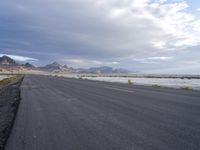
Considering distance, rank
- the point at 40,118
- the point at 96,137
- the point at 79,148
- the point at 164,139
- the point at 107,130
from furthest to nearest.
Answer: the point at 40,118 → the point at 107,130 → the point at 96,137 → the point at 164,139 → the point at 79,148

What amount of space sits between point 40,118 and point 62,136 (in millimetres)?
3080

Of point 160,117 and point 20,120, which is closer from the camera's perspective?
point 160,117

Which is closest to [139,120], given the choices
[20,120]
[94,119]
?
[94,119]

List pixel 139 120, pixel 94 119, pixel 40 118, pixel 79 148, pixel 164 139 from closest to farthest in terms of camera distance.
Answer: pixel 79 148 < pixel 164 139 < pixel 139 120 < pixel 94 119 < pixel 40 118

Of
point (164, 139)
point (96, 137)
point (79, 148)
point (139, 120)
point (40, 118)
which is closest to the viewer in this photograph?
point (79, 148)

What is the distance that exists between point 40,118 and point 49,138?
10.1 feet

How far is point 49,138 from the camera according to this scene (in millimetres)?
6301

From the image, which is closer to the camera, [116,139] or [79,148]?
[79,148]

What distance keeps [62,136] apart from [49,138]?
1.10ft

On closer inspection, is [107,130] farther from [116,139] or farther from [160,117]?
[160,117]

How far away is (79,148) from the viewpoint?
209 inches

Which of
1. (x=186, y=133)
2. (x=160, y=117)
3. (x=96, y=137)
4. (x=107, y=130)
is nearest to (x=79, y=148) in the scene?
(x=96, y=137)

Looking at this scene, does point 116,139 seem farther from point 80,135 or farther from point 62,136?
point 62,136

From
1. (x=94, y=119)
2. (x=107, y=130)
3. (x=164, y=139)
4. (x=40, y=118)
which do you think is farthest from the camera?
(x=40, y=118)
